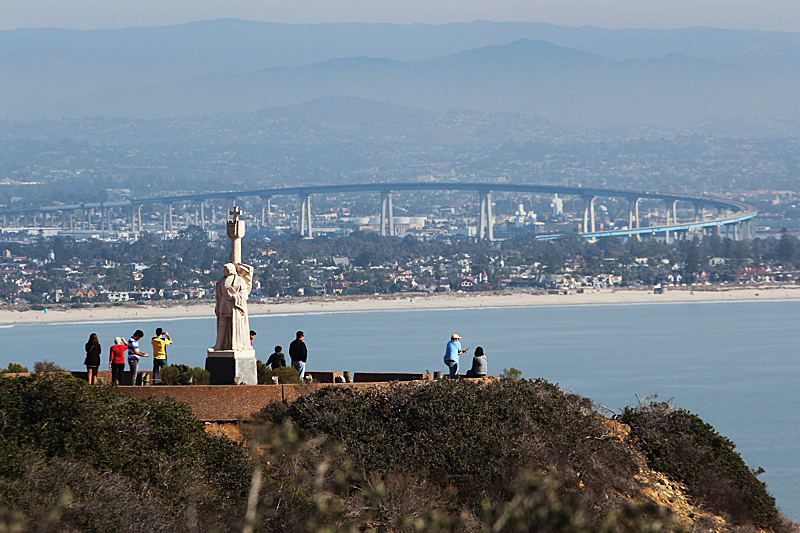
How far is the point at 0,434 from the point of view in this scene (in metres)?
9.70

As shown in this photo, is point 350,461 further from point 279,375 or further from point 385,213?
point 385,213

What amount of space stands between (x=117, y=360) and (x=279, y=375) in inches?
60.7

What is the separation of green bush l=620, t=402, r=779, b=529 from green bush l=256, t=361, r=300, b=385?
3530mm

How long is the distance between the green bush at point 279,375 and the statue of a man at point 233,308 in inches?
16.7

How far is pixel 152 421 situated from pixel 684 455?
5.44 meters

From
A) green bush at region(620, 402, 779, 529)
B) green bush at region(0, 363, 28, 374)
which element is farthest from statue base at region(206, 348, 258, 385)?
green bush at region(620, 402, 779, 529)

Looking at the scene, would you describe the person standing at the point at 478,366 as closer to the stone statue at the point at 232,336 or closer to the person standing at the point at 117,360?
the stone statue at the point at 232,336

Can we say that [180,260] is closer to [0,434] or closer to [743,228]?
[743,228]

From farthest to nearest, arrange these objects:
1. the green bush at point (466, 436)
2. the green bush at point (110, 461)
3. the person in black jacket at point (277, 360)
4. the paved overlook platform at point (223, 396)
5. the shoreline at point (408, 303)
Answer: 1. the shoreline at point (408, 303)
2. the person in black jacket at point (277, 360)
3. the paved overlook platform at point (223, 396)
4. the green bush at point (466, 436)
5. the green bush at point (110, 461)

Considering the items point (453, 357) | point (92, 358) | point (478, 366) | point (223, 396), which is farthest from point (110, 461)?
point (478, 366)

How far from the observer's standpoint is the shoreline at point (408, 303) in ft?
266

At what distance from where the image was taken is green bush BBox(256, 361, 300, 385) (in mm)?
12453

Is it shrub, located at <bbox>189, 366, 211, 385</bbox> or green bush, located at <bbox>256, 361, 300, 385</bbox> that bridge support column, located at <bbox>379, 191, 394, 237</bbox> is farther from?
shrub, located at <bbox>189, 366, 211, 385</bbox>

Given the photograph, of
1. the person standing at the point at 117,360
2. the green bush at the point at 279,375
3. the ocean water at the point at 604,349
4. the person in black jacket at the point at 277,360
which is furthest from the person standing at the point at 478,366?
the ocean water at the point at 604,349
